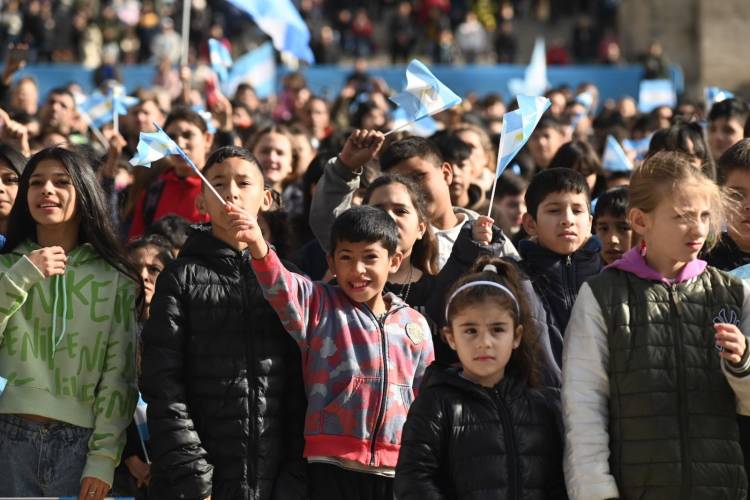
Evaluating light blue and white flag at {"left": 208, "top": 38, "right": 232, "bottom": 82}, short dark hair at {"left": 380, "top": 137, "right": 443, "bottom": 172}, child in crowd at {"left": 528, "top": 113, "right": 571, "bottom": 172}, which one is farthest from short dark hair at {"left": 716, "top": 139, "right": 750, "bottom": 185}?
light blue and white flag at {"left": 208, "top": 38, "right": 232, "bottom": 82}

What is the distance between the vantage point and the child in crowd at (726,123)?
786cm

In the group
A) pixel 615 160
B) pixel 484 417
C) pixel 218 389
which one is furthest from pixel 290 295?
pixel 615 160

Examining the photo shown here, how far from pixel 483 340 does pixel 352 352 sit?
517 millimetres

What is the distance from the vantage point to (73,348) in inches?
194

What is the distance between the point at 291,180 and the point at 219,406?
3484 millimetres

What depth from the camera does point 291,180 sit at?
810 centimetres

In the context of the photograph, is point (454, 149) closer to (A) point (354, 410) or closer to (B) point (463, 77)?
(A) point (354, 410)

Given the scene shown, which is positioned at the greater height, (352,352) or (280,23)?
(280,23)

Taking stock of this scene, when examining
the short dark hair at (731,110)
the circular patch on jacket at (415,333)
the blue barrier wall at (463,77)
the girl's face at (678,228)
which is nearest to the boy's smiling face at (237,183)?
the circular patch on jacket at (415,333)

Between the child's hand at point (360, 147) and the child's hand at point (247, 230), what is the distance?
0.96 m

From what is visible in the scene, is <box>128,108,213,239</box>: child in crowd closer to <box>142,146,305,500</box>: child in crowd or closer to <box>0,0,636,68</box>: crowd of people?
<box>142,146,305,500</box>: child in crowd

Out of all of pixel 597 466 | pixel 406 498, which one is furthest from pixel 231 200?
pixel 597 466

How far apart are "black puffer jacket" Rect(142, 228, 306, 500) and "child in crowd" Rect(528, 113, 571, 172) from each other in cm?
445

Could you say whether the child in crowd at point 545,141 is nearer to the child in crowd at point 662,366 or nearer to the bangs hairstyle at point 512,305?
the bangs hairstyle at point 512,305
